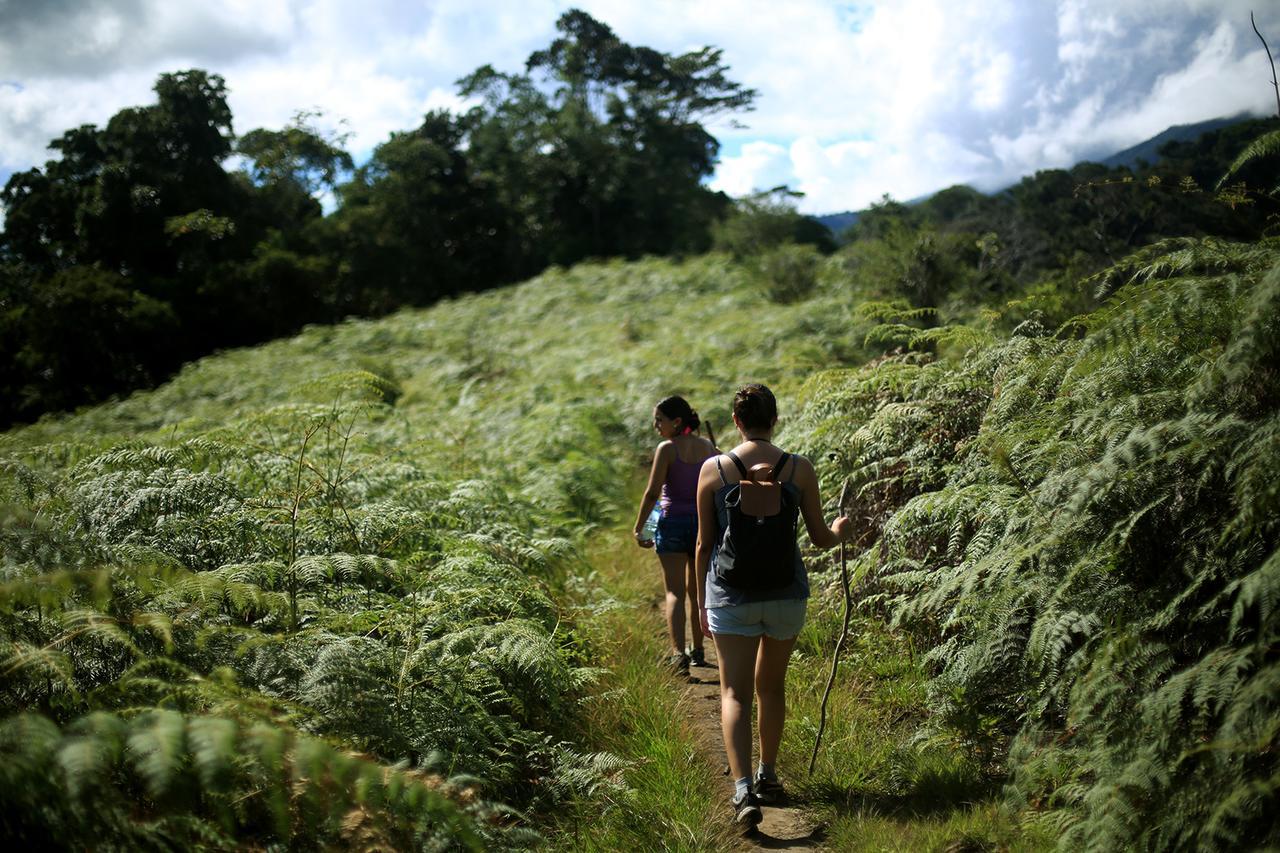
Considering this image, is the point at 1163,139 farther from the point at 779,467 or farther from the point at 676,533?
the point at 779,467

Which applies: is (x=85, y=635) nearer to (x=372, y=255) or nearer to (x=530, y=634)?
(x=530, y=634)

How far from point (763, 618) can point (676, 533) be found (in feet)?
5.48

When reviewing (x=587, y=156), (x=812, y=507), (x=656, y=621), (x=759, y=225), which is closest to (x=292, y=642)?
(x=812, y=507)

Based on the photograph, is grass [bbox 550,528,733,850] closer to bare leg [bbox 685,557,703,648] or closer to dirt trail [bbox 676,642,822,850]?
dirt trail [bbox 676,642,822,850]

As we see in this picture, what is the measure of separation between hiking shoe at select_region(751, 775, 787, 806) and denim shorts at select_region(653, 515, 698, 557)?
5.63 feet

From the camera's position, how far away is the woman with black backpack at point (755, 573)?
3.46 m

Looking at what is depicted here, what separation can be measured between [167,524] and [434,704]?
6.47ft

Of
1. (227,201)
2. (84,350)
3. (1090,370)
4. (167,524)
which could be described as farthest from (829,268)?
(227,201)

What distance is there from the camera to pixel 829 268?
18094mm

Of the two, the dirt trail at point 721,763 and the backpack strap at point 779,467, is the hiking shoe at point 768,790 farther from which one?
the backpack strap at point 779,467

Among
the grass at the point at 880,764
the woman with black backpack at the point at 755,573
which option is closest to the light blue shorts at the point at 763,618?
the woman with black backpack at the point at 755,573

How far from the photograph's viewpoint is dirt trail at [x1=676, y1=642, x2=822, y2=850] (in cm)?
344

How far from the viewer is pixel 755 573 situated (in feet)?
11.4

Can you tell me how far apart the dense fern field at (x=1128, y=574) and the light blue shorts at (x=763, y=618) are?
734 mm
